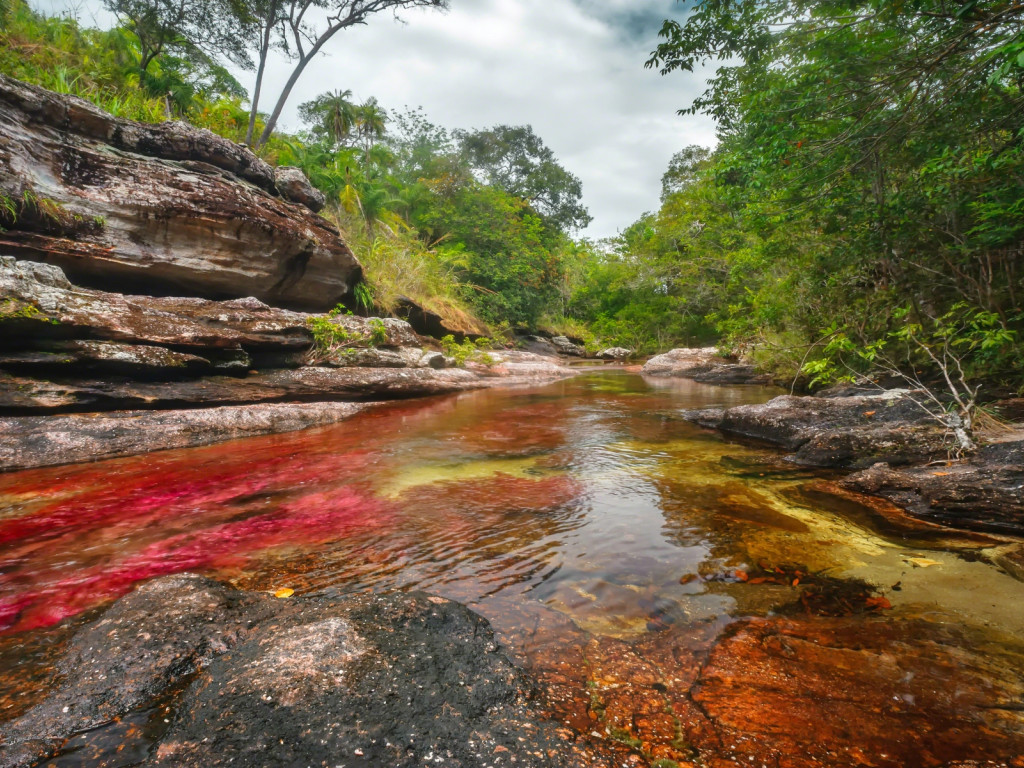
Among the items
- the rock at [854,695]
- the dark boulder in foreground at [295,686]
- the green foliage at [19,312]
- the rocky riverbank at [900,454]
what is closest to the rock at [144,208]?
the green foliage at [19,312]

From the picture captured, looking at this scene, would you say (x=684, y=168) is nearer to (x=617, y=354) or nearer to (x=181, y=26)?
(x=617, y=354)

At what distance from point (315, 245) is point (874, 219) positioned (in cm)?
1026

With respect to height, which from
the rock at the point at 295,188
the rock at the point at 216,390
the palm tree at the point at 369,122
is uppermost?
the palm tree at the point at 369,122

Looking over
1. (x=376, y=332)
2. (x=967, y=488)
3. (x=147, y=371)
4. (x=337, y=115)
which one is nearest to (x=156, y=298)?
(x=147, y=371)

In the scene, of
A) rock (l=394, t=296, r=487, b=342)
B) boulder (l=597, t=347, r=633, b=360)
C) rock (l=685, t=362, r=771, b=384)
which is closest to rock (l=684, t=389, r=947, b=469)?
rock (l=685, t=362, r=771, b=384)

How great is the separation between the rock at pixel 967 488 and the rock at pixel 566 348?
25.4 metres

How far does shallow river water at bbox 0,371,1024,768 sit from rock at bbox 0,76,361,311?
15.4 feet

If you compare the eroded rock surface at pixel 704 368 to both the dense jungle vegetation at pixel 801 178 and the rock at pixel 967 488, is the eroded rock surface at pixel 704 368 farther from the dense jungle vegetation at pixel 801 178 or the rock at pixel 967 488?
the rock at pixel 967 488

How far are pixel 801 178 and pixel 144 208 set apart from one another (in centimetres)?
1028

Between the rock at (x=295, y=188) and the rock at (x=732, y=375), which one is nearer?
the rock at (x=295, y=188)

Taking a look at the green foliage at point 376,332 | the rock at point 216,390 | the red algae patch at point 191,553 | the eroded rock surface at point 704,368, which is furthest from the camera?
the eroded rock surface at point 704,368

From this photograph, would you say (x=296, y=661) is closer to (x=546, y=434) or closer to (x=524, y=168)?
(x=546, y=434)

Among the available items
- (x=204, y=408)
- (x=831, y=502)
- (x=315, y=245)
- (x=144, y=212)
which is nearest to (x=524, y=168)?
(x=315, y=245)

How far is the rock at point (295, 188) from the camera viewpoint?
10.8 meters
